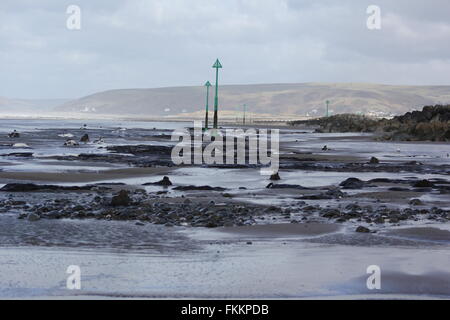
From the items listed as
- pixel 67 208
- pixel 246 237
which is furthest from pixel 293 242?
pixel 67 208

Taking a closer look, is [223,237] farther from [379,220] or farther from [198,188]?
[198,188]

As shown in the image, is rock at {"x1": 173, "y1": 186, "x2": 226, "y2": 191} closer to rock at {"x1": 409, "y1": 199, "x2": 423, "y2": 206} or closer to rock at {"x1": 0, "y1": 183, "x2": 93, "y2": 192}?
rock at {"x1": 0, "y1": 183, "x2": 93, "y2": 192}

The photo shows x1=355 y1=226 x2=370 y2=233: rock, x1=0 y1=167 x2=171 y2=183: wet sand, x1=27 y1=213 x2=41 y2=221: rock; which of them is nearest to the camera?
x1=355 y1=226 x2=370 y2=233: rock

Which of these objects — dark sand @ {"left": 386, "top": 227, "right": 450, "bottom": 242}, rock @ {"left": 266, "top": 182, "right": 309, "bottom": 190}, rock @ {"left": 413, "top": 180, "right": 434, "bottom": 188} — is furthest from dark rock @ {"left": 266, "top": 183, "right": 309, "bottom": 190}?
dark sand @ {"left": 386, "top": 227, "right": 450, "bottom": 242}

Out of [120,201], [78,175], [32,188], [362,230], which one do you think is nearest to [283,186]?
[120,201]

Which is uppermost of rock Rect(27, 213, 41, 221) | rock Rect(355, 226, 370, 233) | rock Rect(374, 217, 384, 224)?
rock Rect(27, 213, 41, 221)

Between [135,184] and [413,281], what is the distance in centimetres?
1045

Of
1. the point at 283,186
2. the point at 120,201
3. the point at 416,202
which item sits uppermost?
the point at 120,201

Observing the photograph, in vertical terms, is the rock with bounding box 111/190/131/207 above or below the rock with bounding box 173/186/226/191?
above

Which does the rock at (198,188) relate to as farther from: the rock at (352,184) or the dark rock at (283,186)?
the rock at (352,184)

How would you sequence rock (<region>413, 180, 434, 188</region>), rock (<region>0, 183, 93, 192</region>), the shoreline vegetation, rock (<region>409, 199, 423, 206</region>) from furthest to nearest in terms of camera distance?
1. the shoreline vegetation
2. rock (<region>413, 180, 434, 188</region>)
3. rock (<region>0, 183, 93, 192</region>)
4. rock (<region>409, 199, 423, 206</region>)

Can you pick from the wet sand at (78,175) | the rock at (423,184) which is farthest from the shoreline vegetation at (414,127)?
the rock at (423,184)

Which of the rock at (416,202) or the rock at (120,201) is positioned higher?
the rock at (120,201)
